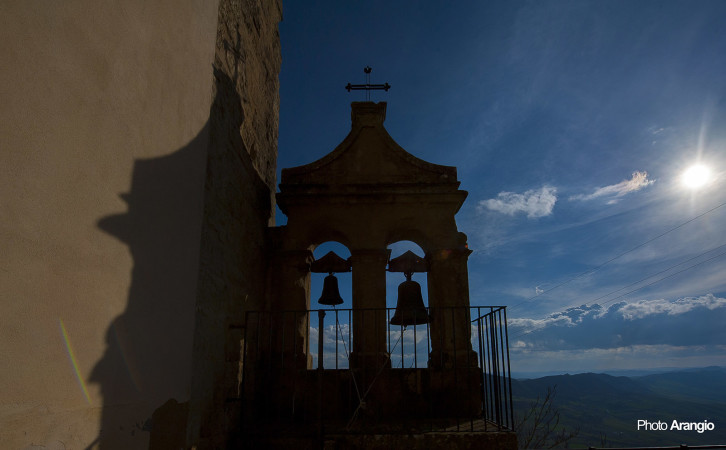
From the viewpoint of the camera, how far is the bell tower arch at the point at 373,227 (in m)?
6.53

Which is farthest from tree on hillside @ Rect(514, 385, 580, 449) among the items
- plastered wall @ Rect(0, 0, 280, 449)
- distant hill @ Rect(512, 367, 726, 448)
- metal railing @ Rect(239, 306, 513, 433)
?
distant hill @ Rect(512, 367, 726, 448)

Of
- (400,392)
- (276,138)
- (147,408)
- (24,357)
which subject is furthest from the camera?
(276,138)

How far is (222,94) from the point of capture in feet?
17.9

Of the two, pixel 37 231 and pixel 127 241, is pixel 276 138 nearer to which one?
pixel 127 241

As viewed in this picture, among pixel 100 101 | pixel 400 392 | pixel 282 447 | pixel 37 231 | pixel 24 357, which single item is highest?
pixel 100 101

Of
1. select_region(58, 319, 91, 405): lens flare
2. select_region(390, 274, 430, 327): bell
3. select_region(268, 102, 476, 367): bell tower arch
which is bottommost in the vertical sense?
select_region(58, 319, 91, 405): lens flare

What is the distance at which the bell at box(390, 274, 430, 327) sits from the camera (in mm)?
6469

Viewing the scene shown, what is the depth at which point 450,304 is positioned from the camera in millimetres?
6578

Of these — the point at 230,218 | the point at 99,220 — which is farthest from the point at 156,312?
the point at 230,218

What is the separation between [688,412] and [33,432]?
219 m

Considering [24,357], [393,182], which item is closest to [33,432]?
[24,357]

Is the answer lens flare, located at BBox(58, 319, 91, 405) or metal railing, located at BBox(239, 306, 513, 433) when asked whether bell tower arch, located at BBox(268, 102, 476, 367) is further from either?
lens flare, located at BBox(58, 319, 91, 405)

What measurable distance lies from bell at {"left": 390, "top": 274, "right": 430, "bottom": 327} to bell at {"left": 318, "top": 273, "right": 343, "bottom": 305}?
108cm

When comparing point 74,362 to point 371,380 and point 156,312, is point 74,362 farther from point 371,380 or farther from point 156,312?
point 371,380
